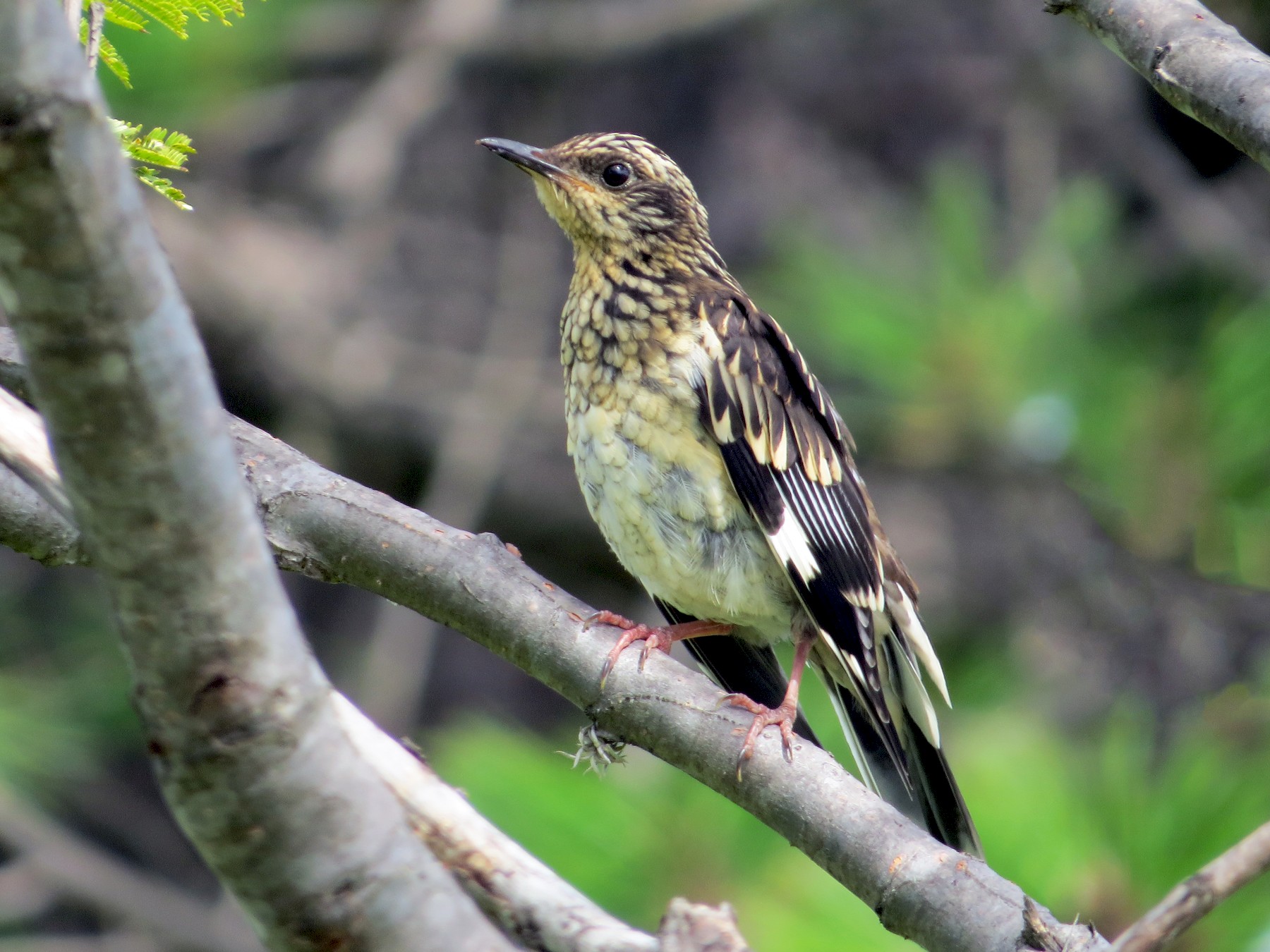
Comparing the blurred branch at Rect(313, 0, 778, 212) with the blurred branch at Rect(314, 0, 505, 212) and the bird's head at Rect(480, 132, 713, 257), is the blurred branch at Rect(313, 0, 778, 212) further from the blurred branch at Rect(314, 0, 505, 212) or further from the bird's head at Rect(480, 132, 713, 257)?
the bird's head at Rect(480, 132, 713, 257)

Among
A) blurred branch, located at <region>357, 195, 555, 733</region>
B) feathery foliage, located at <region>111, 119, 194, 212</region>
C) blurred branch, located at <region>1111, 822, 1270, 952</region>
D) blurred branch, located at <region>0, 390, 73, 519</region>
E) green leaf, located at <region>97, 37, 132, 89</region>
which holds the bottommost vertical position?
blurred branch, located at <region>357, 195, 555, 733</region>

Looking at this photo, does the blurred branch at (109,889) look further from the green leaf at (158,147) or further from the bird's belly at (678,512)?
the green leaf at (158,147)

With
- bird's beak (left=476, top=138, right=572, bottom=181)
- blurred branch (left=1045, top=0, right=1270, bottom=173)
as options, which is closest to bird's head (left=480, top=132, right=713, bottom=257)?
bird's beak (left=476, top=138, right=572, bottom=181)

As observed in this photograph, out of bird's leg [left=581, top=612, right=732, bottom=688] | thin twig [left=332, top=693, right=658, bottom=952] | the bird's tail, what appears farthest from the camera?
the bird's tail

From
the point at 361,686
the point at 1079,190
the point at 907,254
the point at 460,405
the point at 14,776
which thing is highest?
the point at 1079,190

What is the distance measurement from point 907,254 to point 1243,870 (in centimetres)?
391

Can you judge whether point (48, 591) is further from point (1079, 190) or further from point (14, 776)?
point (1079, 190)

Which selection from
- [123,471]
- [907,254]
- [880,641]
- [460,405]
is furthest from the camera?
[460,405]

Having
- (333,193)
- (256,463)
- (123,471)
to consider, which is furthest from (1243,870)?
(333,193)

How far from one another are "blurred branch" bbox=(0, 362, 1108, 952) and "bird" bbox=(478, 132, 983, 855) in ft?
0.74

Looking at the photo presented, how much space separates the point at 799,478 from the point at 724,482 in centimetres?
26

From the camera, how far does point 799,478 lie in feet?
10.2

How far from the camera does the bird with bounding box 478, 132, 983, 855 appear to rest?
2.89 metres

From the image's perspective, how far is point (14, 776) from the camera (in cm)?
453
